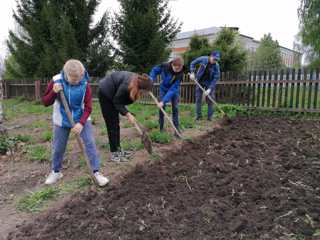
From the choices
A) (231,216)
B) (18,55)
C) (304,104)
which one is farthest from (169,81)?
(18,55)

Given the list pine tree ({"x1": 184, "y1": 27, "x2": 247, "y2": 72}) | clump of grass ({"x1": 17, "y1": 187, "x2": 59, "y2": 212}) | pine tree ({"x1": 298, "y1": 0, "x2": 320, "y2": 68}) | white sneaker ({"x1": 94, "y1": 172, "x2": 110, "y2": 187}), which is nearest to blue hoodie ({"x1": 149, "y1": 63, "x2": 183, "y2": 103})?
white sneaker ({"x1": 94, "y1": 172, "x2": 110, "y2": 187})

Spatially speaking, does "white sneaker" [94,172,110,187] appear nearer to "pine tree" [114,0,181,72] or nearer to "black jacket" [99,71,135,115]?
"black jacket" [99,71,135,115]

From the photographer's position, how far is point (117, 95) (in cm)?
432

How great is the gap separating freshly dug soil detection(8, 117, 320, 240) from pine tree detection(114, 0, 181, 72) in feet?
33.7

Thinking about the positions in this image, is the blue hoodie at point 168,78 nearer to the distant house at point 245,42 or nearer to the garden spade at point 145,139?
the garden spade at point 145,139

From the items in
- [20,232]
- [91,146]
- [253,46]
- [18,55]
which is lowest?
[20,232]

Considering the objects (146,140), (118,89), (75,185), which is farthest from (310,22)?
(75,185)

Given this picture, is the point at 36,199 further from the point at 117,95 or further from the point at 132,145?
the point at 132,145

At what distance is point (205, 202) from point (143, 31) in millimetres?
12234

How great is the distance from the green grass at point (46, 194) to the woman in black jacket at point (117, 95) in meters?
0.85

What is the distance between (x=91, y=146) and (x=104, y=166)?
0.75 meters

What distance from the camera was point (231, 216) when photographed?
2.96 metres

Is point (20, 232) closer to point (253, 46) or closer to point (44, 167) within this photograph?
point (44, 167)

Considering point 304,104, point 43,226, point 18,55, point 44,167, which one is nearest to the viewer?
point 43,226
